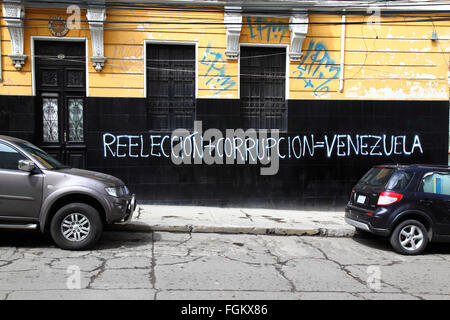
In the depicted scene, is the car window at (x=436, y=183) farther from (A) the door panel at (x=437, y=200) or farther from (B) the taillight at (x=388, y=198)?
(B) the taillight at (x=388, y=198)

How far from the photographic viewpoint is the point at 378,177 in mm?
7434

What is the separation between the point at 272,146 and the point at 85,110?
205 inches

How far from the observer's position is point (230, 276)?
5.38 meters

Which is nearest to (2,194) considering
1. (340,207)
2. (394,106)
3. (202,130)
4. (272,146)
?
(202,130)

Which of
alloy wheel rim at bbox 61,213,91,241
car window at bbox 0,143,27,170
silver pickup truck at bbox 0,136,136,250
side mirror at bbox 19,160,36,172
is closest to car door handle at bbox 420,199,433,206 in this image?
silver pickup truck at bbox 0,136,136,250

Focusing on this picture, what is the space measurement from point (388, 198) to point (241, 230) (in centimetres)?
303

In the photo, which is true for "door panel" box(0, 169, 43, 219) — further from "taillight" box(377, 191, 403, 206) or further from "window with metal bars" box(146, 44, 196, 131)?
"taillight" box(377, 191, 403, 206)

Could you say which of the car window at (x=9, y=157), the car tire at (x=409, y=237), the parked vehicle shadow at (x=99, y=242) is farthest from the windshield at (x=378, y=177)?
the car window at (x=9, y=157)

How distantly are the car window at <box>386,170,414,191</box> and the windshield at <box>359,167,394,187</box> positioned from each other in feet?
0.33

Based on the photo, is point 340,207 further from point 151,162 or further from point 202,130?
point 151,162

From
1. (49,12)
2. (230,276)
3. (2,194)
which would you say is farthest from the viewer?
(49,12)

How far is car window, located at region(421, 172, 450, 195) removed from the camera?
704 centimetres

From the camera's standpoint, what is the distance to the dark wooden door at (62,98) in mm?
9992

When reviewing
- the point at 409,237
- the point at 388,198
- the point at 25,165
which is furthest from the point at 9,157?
the point at 409,237
